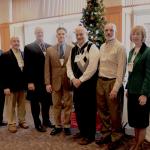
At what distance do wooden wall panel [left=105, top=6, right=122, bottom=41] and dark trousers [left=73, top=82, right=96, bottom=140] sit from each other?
1955mm

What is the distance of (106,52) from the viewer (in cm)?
344

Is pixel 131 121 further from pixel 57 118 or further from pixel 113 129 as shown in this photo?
pixel 57 118

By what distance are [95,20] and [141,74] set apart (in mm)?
1898

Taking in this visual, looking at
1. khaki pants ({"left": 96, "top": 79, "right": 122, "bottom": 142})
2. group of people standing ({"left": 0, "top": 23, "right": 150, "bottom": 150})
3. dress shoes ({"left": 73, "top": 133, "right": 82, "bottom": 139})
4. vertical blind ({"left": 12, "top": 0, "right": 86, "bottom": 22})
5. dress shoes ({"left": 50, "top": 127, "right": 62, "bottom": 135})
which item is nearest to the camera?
group of people standing ({"left": 0, "top": 23, "right": 150, "bottom": 150})

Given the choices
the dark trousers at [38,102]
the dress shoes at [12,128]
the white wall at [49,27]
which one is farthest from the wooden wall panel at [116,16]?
the dress shoes at [12,128]

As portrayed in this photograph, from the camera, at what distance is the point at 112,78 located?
11.2 ft

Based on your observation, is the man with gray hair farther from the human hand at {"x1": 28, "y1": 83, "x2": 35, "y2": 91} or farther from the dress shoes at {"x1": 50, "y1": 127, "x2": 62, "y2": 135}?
the dress shoes at {"x1": 50, "y1": 127, "x2": 62, "y2": 135}

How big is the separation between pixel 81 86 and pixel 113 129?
2.18 ft

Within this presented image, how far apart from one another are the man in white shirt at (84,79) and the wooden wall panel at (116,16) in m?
1.78

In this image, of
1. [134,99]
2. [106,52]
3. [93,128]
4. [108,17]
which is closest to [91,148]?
[93,128]

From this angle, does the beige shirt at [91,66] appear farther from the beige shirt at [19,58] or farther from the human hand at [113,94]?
the beige shirt at [19,58]

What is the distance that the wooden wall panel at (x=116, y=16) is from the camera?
5288 millimetres

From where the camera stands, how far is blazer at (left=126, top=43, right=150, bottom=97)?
2910mm

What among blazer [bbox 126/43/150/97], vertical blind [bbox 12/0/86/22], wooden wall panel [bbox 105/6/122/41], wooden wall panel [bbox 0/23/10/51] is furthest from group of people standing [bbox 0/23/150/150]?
wooden wall panel [bbox 0/23/10/51]
